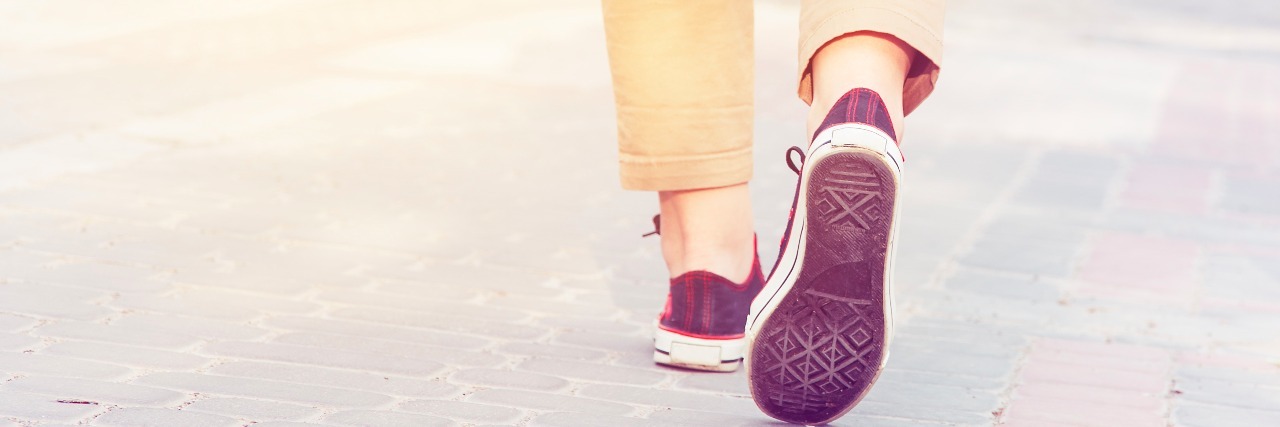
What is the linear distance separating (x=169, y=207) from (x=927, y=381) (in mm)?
2209

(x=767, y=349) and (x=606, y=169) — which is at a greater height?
(x=767, y=349)

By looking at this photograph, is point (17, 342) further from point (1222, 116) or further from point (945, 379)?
point (1222, 116)

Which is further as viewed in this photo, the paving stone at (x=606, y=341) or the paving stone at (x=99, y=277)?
the paving stone at (x=99, y=277)

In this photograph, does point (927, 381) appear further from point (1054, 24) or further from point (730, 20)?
point (1054, 24)

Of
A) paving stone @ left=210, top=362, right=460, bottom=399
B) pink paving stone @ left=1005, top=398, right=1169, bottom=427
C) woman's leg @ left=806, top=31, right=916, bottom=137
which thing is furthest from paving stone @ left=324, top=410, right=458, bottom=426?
pink paving stone @ left=1005, top=398, right=1169, bottom=427

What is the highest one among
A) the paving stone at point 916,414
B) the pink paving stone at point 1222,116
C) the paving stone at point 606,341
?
the paving stone at point 916,414

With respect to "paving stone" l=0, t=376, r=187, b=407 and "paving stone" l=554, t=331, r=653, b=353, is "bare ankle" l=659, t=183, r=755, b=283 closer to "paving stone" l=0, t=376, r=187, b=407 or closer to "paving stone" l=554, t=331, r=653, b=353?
"paving stone" l=554, t=331, r=653, b=353

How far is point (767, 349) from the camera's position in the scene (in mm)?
2146

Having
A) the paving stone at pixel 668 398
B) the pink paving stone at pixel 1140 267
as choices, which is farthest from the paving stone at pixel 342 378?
the pink paving stone at pixel 1140 267

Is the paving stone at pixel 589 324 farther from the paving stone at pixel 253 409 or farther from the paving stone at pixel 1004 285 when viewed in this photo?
the paving stone at pixel 1004 285

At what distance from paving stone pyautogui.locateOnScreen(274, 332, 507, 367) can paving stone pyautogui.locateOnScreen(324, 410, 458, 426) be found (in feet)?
1.25

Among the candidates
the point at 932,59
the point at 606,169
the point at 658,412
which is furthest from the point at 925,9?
the point at 606,169

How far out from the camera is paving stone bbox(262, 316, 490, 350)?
2.91m

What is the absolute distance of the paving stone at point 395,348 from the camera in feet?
9.07
